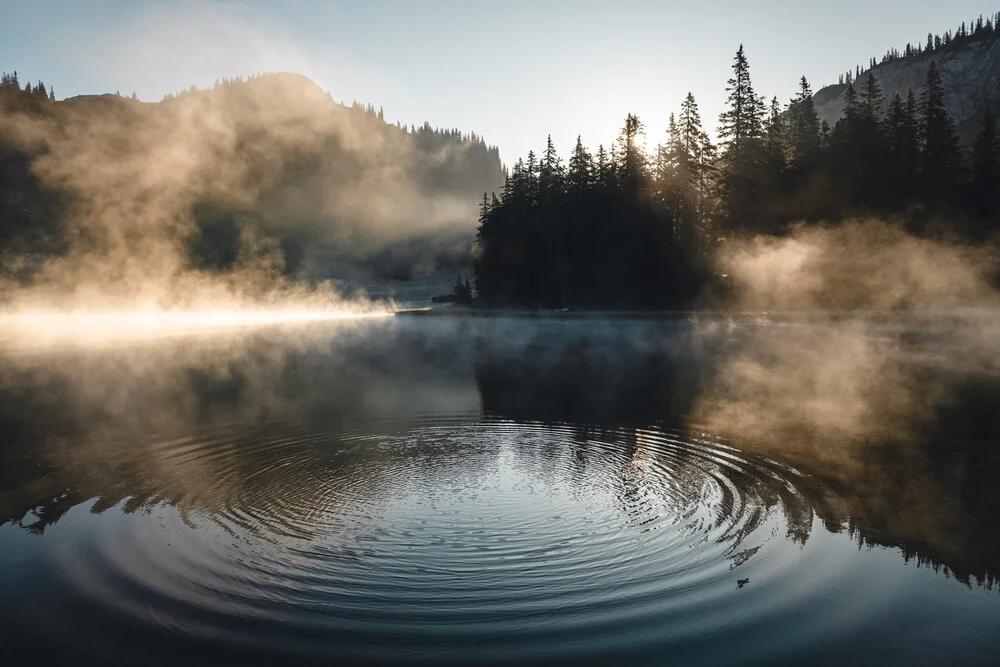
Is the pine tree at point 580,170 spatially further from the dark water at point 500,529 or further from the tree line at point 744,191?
the dark water at point 500,529

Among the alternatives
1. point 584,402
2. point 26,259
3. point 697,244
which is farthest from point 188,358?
point 26,259

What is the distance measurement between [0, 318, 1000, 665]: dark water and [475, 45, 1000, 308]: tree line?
56.7 meters

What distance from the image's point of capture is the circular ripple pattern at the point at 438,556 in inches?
261

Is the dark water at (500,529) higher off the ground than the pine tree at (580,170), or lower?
lower

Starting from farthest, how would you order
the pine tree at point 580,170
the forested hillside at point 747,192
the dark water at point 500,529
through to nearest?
the pine tree at point 580,170, the forested hillside at point 747,192, the dark water at point 500,529

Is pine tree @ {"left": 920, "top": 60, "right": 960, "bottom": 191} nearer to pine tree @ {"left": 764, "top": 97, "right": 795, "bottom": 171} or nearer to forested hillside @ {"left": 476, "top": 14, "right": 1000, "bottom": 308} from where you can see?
forested hillside @ {"left": 476, "top": 14, "right": 1000, "bottom": 308}

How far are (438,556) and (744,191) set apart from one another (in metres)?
77.0

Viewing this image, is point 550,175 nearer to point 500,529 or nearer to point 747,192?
point 747,192

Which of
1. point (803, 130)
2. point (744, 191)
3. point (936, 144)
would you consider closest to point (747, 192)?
point (744, 191)

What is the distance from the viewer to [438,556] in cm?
861

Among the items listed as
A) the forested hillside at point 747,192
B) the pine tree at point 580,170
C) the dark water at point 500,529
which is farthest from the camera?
the pine tree at point 580,170

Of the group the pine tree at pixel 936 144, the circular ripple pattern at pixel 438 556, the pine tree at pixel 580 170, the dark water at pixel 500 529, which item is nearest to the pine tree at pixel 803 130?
the pine tree at pixel 936 144

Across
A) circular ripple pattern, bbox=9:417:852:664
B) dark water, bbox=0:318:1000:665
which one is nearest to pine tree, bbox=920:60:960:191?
dark water, bbox=0:318:1000:665

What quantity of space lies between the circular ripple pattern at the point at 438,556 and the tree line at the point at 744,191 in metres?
66.4
